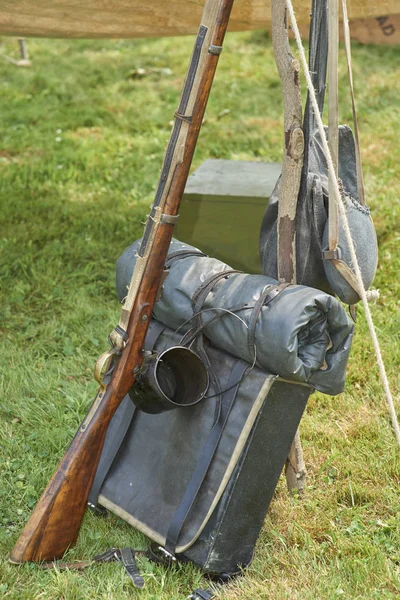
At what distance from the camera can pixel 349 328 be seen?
102 inches

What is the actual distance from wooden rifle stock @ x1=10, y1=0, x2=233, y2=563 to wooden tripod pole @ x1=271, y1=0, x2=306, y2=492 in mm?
207

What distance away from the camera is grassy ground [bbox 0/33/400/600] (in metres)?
2.81

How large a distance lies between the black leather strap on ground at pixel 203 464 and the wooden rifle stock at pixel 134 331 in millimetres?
340

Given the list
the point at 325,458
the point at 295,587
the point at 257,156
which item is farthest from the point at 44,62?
the point at 295,587

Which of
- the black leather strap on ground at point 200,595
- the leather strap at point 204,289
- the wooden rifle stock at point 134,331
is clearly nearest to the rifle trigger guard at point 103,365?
the wooden rifle stock at point 134,331

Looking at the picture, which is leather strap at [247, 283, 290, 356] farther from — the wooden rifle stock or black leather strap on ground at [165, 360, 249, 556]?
the wooden rifle stock

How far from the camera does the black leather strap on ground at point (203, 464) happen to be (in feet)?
8.84

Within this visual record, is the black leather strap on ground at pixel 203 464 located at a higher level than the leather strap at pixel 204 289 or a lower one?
lower

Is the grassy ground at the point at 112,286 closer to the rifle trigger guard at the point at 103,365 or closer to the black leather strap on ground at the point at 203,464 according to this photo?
the black leather strap on ground at the point at 203,464

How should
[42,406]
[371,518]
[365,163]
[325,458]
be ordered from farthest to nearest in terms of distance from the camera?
[365,163] → [42,406] → [325,458] → [371,518]

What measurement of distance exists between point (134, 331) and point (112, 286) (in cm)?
243

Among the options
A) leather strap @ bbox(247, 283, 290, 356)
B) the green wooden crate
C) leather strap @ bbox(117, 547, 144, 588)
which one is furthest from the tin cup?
the green wooden crate

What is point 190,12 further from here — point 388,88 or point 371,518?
point 388,88

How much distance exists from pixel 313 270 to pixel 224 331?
1.39 ft
